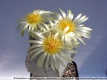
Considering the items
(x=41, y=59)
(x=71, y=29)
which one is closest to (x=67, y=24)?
(x=71, y=29)

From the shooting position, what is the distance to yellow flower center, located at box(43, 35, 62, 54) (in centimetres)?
53

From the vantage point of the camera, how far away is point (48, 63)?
542 millimetres

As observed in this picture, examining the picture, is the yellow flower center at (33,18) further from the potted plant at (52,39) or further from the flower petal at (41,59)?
the flower petal at (41,59)

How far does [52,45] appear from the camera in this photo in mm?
529

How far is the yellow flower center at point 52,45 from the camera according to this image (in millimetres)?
528

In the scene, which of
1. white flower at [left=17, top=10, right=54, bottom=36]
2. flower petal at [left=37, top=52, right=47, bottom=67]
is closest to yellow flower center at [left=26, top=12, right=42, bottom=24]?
white flower at [left=17, top=10, right=54, bottom=36]

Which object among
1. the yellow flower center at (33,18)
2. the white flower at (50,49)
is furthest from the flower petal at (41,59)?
the yellow flower center at (33,18)

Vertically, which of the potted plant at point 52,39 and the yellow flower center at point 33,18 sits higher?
the yellow flower center at point 33,18

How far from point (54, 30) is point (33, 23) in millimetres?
85

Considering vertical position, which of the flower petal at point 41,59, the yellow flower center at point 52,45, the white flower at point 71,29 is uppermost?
the white flower at point 71,29

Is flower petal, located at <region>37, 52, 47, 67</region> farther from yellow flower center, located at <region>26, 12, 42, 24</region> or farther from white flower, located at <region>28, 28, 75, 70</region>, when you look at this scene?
yellow flower center, located at <region>26, 12, 42, 24</region>

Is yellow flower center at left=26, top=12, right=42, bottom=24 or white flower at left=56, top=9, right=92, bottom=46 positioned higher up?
yellow flower center at left=26, top=12, right=42, bottom=24

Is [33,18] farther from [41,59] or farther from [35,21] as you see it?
[41,59]

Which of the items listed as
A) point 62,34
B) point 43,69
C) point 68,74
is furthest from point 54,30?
point 68,74
